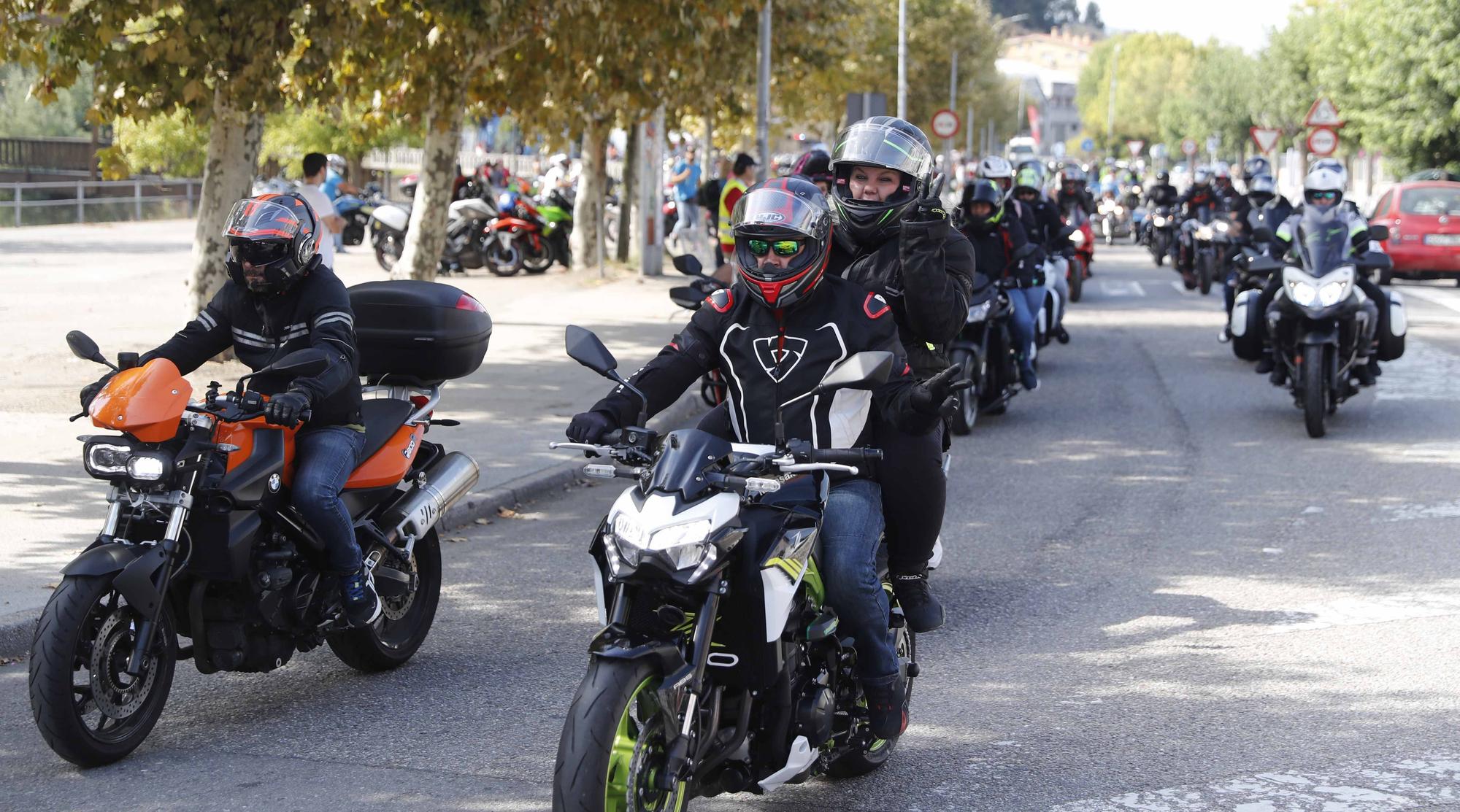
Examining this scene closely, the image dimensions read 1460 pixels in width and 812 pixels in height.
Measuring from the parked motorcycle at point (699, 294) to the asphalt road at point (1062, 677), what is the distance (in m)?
1.26

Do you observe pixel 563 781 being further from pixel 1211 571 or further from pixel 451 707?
pixel 1211 571

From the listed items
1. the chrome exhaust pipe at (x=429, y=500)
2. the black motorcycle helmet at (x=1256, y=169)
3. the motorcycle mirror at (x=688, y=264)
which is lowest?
the chrome exhaust pipe at (x=429, y=500)

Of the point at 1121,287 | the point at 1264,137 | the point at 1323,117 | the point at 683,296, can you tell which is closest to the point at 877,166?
the point at 683,296

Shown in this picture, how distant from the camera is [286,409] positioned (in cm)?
536

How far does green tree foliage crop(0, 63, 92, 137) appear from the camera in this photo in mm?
42719

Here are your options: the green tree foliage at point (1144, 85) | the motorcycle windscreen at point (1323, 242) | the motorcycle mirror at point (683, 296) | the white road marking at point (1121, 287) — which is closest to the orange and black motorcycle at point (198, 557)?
the motorcycle mirror at point (683, 296)

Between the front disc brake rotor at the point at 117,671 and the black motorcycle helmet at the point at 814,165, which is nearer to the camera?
the front disc brake rotor at the point at 117,671

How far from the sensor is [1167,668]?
6.47 m

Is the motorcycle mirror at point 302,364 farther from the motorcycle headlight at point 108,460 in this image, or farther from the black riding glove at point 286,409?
the motorcycle headlight at point 108,460

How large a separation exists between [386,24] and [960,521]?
288 inches

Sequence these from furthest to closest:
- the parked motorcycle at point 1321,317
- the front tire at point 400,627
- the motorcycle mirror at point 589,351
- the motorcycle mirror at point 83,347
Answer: the parked motorcycle at point 1321,317 < the front tire at point 400,627 < the motorcycle mirror at point 83,347 < the motorcycle mirror at point 589,351

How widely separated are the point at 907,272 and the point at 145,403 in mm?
2351

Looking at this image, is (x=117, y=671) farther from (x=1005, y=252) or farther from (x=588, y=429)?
(x=1005, y=252)

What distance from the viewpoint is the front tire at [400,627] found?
20.4ft
